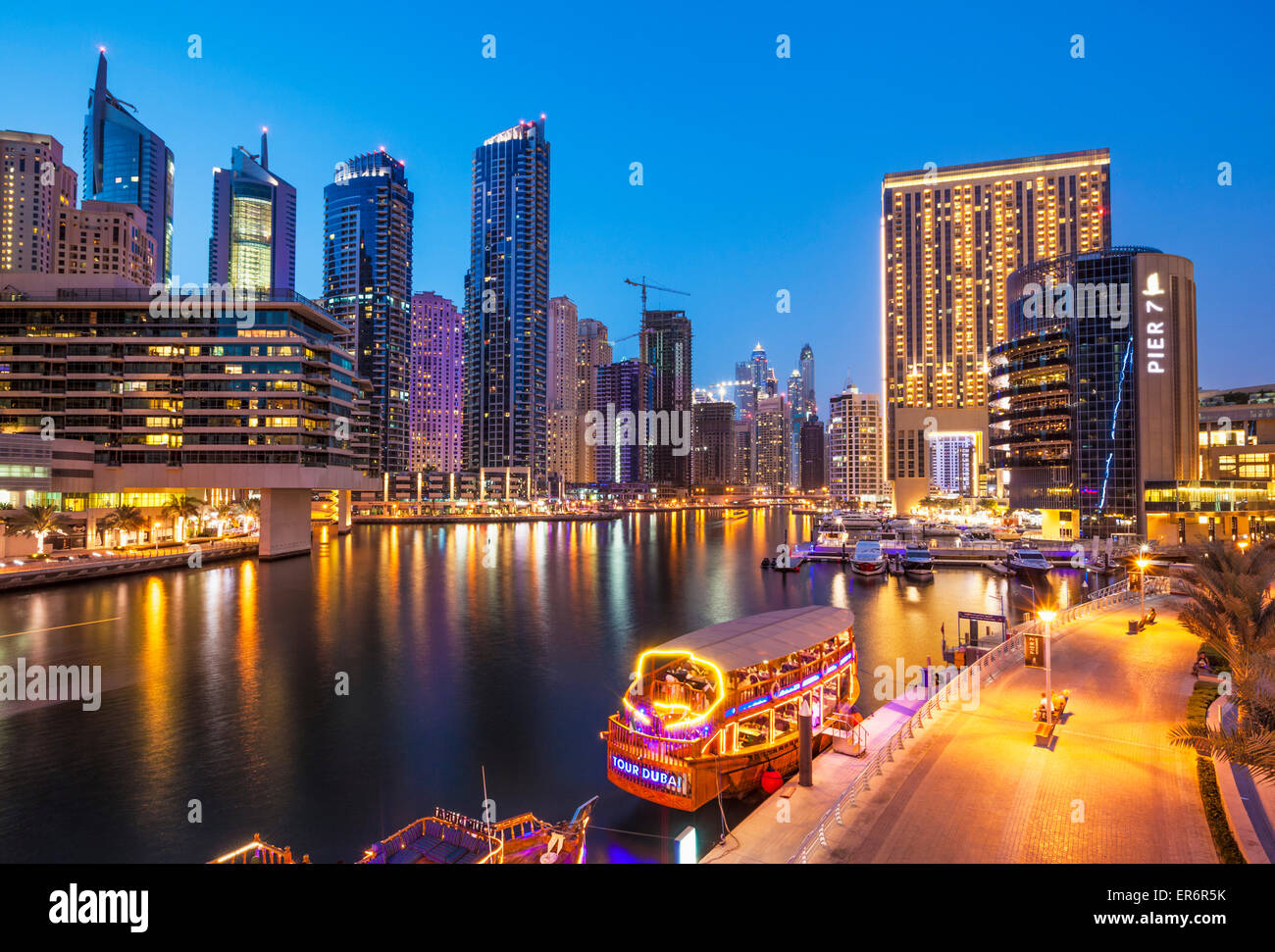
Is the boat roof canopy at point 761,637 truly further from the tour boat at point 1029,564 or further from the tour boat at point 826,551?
the tour boat at point 826,551

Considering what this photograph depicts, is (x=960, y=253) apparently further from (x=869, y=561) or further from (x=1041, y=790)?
(x=1041, y=790)

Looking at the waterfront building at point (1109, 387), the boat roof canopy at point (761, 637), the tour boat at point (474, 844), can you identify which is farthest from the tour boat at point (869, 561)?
the tour boat at point (474, 844)

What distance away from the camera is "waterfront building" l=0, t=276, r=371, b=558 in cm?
7400

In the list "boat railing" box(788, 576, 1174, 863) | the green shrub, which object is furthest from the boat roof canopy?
the green shrub

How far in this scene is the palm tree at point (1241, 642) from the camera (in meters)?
11.8

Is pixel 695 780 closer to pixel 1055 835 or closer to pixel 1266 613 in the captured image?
pixel 1055 835

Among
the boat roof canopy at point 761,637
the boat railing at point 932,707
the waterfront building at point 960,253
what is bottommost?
the boat railing at point 932,707

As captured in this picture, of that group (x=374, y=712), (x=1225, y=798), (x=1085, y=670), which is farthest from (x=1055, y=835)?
(x=374, y=712)

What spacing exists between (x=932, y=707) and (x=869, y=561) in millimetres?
55830

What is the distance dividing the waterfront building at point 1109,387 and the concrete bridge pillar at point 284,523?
100758 mm

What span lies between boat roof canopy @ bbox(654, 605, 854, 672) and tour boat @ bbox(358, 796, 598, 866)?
578cm

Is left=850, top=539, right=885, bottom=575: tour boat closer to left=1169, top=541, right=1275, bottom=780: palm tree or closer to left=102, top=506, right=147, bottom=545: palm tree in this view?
left=1169, top=541, right=1275, bottom=780: palm tree

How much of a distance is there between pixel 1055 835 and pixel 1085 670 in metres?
15.9

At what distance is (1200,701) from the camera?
833 inches
